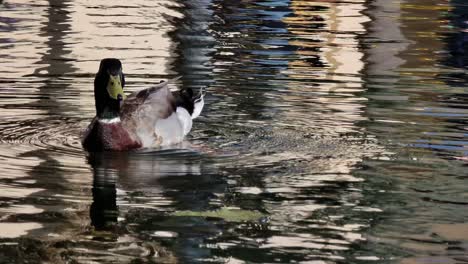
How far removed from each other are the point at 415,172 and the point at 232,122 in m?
2.69

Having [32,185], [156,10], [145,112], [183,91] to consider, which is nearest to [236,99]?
[183,91]

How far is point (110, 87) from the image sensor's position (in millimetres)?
12797

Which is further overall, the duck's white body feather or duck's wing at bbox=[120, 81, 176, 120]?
duck's wing at bbox=[120, 81, 176, 120]

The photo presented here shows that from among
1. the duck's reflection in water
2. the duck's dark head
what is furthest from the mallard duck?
the duck's reflection in water

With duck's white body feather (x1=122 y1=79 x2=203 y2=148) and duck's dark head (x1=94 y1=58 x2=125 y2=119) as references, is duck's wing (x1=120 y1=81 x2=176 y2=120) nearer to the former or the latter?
duck's white body feather (x1=122 y1=79 x2=203 y2=148)

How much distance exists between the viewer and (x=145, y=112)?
13.2 meters

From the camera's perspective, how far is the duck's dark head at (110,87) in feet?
41.7

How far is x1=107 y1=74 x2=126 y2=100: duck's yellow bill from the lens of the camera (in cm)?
1273

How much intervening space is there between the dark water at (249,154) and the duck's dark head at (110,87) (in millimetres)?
376

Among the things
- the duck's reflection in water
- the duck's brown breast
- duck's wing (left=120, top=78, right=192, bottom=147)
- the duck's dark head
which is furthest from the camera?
duck's wing (left=120, top=78, right=192, bottom=147)

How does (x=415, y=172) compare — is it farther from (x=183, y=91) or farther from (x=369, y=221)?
(x=183, y=91)

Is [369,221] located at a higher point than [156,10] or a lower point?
higher

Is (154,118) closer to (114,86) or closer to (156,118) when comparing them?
(156,118)

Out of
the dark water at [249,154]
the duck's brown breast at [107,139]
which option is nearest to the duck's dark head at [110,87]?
the duck's brown breast at [107,139]
